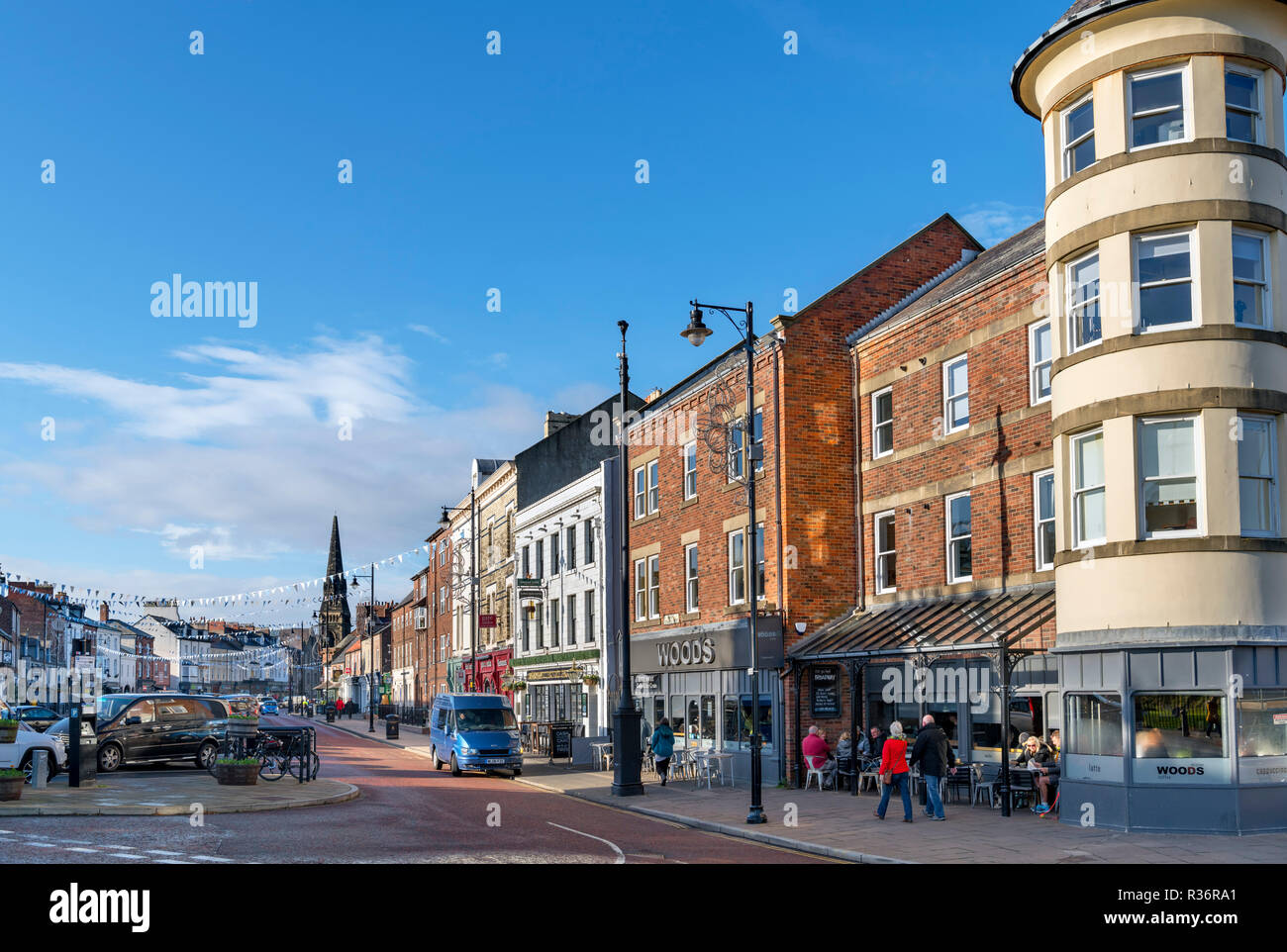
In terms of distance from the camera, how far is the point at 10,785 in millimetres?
20297

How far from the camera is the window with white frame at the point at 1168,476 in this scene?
57.2ft

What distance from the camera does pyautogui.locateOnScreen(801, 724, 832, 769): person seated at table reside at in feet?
83.8

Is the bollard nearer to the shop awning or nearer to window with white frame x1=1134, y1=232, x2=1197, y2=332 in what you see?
the shop awning

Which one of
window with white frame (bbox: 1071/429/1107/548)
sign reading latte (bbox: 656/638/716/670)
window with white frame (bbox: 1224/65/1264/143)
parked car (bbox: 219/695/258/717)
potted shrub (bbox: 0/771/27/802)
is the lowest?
parked car (bbox: 219/695/258/717)

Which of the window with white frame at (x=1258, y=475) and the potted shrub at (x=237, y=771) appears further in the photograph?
the potted shrub at (x=237, y=771)

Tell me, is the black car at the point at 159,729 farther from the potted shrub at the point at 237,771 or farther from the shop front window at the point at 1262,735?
the shop front window at the point at 1262,735

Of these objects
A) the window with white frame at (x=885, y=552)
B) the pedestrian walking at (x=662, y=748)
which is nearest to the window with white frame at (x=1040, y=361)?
the window with white frame at (x=885, y=552)

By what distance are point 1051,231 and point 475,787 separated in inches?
692

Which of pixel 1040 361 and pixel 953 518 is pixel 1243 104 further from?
pixel 953 518

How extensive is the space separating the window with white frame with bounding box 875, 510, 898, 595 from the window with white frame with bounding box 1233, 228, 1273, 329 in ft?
33.9

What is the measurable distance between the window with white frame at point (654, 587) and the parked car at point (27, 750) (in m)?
16.6

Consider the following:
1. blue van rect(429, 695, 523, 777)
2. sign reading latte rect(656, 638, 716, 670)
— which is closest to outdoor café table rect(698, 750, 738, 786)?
sign reading latte rect(656, 638, 716, 670)

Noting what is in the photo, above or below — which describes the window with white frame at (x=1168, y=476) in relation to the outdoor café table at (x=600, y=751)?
above

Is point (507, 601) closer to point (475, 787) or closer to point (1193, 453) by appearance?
point (475, 787)
